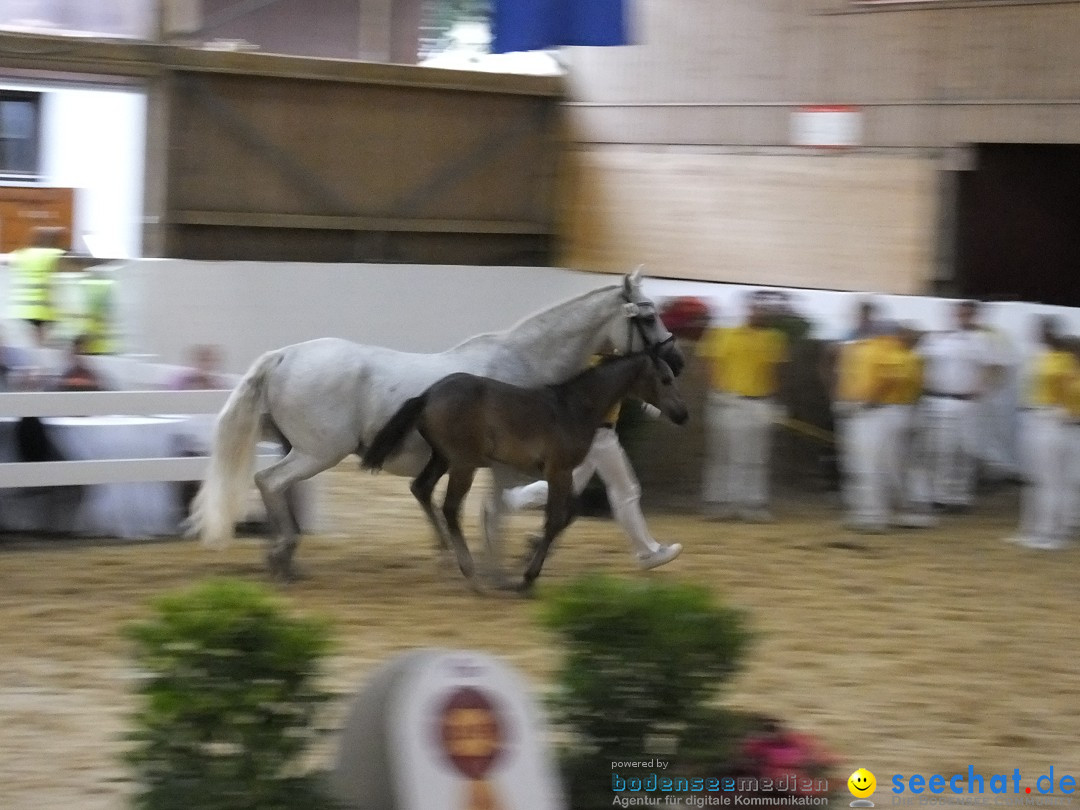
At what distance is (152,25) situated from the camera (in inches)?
651

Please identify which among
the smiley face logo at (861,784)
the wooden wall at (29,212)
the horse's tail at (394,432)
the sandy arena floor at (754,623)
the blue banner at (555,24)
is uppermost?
the blue banner at (555,24)

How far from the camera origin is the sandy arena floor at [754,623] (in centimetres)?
579

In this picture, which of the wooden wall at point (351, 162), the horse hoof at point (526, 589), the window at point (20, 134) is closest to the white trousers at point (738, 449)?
the horse hoof at point (526, 589)

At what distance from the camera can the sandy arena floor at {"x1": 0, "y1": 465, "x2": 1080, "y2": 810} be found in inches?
228

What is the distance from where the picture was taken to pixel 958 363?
39.2 ft

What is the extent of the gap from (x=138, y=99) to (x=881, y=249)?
8308 millimetres

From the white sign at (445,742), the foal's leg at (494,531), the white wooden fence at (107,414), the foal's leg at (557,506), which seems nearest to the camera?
the white sign at (445,742)

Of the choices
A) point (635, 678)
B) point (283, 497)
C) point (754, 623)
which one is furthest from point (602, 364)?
point (635, 678)

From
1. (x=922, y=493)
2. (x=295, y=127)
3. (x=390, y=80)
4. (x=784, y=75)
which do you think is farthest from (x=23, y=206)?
(x=922, y=493)

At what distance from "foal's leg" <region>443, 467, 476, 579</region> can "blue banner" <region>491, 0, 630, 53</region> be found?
7854 millimetres

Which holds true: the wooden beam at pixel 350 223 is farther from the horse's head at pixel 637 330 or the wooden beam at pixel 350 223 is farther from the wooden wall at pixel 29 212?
the horse's head at pixel 637 330

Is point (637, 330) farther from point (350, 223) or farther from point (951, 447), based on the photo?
point (350, 223)

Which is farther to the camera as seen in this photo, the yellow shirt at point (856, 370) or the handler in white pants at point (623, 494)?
the yellow shirt at point (856, 370)

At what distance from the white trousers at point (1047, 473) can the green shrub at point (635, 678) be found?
692 centimetres
